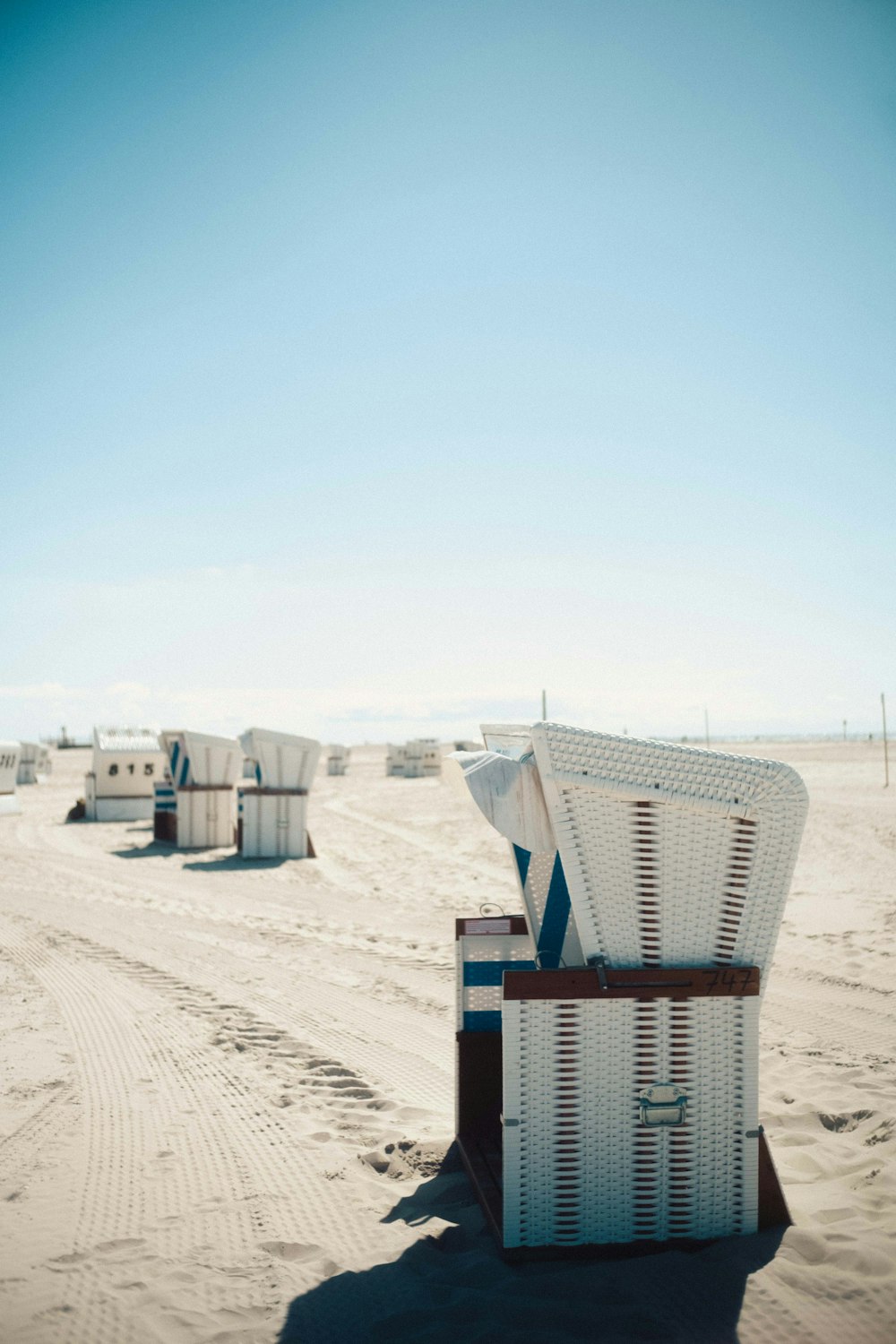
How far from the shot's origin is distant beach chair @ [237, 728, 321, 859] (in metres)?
14.3

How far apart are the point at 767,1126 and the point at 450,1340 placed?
2.23 m

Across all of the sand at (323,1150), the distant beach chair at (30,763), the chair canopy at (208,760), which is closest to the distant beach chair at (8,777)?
the chair canopy at (208,760)

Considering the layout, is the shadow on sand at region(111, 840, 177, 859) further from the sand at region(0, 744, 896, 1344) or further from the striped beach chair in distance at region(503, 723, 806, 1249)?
the striped beach chair in distance at region(503, 723, 806, 1249)

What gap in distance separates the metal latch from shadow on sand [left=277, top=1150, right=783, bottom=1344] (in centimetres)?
46

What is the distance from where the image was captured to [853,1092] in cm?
442

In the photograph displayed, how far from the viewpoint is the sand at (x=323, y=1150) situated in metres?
2.69

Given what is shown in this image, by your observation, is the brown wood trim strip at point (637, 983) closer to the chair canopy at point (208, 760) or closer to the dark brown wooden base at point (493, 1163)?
the dark brown wooden base at point (493, 1163)

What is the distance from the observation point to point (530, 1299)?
2715 mm

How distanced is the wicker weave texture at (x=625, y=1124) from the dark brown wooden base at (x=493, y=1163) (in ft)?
0.11

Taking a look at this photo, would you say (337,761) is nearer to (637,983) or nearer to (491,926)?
→ (491,926)

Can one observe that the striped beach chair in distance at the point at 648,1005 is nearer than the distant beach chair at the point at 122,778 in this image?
Yes

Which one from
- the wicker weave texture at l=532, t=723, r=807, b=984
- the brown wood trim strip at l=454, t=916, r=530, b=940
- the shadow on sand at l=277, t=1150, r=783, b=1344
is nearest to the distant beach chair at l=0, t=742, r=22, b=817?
the brown wood trim strip at l=454, t=916, r=530, b=940

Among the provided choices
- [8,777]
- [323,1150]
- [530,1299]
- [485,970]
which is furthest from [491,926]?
[8,777]

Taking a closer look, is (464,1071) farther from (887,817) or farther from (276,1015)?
(887,817)
